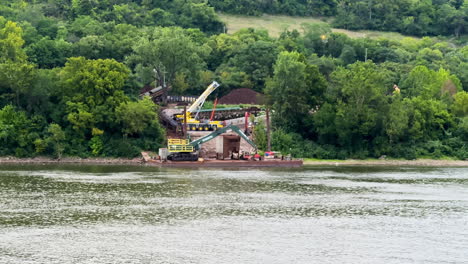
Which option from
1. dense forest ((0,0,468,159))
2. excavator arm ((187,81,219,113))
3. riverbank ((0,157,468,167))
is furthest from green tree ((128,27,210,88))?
riverbank ((0,157,468,167))

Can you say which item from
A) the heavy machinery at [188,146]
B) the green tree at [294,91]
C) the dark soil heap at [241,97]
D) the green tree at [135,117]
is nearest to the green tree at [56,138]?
the green tree at [135,117]

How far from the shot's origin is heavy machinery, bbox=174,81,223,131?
9912cm

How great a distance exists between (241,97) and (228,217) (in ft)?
199

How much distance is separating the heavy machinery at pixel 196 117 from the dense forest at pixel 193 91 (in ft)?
11.6

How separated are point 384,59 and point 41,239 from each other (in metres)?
99.3

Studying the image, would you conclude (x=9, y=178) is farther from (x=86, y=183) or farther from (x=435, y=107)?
(x=435, y=107)

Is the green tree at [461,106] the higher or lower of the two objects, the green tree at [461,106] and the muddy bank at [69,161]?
the higher

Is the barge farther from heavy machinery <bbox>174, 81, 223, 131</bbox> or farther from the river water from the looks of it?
heavy machinery <bbox>174, 81, 223, 131</bbox>

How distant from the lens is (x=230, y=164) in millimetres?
89000

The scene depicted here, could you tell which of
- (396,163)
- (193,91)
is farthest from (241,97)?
(396,163)

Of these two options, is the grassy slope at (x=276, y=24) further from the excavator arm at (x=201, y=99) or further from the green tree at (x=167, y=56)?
the excavator arm at (x=201, y=99)

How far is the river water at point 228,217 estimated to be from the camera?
45.8 meters

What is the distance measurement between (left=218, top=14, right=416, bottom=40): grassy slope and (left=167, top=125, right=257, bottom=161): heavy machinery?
208ft

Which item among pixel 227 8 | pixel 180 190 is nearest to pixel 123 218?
pixel 180 190
